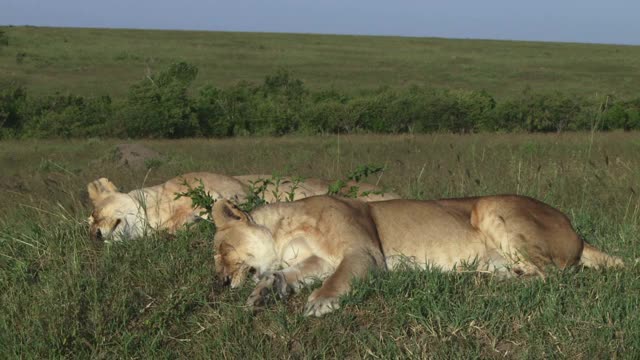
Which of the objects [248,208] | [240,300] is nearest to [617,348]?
[240,300]

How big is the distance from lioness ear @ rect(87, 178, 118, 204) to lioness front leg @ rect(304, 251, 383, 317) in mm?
A: 2781

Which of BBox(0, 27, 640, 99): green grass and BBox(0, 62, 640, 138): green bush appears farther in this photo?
BBox(0, 27, 640, 99): green grass

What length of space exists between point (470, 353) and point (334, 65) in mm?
86555

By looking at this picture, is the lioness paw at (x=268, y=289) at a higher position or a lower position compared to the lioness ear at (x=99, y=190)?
higher

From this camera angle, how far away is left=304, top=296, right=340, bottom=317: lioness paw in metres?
4.20

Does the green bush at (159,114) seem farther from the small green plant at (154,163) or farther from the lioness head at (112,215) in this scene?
the lioness head at (112,215)

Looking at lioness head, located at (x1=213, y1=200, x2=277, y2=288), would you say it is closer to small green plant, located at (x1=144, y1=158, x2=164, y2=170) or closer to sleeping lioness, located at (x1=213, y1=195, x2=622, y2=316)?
sleeping lioness, located at (x1=213, y1=195, x2=622, y2=316)

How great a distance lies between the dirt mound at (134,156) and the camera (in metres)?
17.9

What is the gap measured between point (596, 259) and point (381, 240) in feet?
4.34

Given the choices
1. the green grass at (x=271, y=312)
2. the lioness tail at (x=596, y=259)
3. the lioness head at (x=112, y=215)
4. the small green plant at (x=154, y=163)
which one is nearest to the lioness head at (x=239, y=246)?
the green grass at (x=271, y=312)

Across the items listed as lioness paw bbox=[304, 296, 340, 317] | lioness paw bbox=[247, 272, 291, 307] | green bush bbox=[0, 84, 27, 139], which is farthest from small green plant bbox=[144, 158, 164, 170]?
green bush bbox=[0, 84, 27, 139]

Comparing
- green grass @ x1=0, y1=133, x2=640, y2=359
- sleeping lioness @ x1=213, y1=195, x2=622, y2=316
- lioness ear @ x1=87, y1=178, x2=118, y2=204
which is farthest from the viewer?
lioness ear @ x1=87, y1=178, x2=118, y2=204

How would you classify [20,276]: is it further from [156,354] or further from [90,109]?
[90,109]

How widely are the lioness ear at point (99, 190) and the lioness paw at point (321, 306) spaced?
296 centimetres
